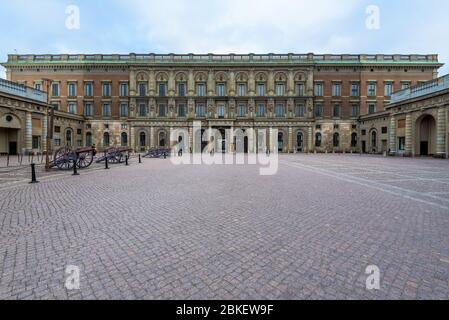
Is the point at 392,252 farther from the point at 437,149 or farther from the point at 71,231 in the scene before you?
the point at 437,149

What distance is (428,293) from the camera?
257 cm

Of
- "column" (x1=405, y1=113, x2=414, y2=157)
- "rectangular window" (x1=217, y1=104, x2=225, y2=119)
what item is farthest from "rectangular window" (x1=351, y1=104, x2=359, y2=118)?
"rectangular window" (x1=217, y1=104, x2=225, y2=119)

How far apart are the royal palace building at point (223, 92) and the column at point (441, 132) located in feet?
66.4

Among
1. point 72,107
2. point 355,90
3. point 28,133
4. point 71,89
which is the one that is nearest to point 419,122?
point 355,90

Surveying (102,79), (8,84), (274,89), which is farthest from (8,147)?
(274,89)

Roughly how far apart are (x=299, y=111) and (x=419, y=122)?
21.3 metres

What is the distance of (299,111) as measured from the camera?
153ft

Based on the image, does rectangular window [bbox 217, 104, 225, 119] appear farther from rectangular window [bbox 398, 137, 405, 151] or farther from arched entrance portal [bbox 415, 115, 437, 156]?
arched entrance portal [bbox 415, 115, 437, 156]

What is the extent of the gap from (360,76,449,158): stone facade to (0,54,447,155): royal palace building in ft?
39.1

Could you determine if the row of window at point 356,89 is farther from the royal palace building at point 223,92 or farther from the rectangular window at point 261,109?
the rectangular window at point 261,109

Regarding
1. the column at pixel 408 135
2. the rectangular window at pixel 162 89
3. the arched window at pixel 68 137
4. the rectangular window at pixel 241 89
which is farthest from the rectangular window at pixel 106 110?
the column at pixel 408 135
